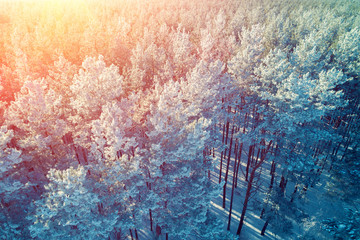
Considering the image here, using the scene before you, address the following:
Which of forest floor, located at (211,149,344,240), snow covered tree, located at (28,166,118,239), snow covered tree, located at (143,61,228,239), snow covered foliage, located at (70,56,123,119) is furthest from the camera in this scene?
forest floor, located at (211,149,344,240)

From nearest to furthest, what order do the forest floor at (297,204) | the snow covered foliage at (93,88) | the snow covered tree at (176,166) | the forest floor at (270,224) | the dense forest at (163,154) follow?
1. the dense forest at (163,154)
2. the snow covered tree at (176,166)
3. the snow covered foliage at (93,88)
4. the forest floor at (270,224)
5. the forest floor at (297,204)

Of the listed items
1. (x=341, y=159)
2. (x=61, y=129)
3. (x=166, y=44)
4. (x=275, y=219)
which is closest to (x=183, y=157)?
(x=61, y=129)

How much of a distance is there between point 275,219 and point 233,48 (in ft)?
77.2

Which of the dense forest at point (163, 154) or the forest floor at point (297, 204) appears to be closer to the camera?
the dense forest at point (163, 154)

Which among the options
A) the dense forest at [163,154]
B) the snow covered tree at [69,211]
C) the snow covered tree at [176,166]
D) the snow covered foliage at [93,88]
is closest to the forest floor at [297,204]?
the dense forest at [163,154]

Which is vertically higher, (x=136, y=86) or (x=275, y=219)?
(x=136, y=86)

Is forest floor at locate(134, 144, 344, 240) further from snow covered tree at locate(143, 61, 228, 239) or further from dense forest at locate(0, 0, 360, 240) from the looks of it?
snow covered tree at locate(143, 61, 228, 239)

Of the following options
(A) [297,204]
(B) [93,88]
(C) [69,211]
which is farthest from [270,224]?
(B) [93,88]

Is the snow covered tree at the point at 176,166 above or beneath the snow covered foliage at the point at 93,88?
beneath

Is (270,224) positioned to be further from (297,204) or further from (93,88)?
(93,88)

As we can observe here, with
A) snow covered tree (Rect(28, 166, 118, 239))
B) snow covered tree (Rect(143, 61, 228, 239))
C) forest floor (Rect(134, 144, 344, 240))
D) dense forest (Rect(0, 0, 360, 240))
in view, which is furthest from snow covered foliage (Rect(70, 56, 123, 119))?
forest floor (Rect(134, 144, 344, 240))

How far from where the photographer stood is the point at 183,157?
15.0m

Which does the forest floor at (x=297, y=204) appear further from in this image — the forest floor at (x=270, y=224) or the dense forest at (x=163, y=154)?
the dense forest at (x=163, y=154)

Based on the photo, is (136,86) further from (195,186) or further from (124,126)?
(195,186)
